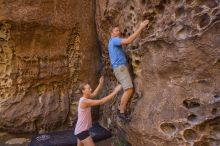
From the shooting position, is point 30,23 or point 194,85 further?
point 30,23

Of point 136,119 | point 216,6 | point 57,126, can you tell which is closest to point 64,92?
point 57,126

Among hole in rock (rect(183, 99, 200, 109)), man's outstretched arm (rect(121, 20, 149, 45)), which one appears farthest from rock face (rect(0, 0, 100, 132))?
hole in rock (rect(183, 99, 200, 109))

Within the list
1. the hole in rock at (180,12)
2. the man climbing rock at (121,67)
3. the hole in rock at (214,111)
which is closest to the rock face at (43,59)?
the man climbing rock at (121,67)

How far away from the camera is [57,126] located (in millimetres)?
6422

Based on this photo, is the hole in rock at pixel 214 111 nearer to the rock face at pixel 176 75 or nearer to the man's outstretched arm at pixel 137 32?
the rock face at pixel 176 75

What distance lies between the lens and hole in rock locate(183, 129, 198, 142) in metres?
3.88

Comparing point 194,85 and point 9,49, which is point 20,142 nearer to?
point 9,49

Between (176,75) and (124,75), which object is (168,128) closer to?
(176,75)

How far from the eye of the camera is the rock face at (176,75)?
378 centimetres

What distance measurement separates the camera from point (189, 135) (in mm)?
3922

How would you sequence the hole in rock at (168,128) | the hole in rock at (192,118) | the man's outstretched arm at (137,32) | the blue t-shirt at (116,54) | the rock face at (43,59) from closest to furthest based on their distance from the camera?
1. the hole in rock at (192,118)
2. the hole in rock at (168,128)
3. the man's outstretched arm at (137,32)
4. the blue t-shirt at (116,54)
5. the rock face at (43,59)

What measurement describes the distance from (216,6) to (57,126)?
3.84 meters

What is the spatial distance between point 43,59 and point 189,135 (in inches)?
130

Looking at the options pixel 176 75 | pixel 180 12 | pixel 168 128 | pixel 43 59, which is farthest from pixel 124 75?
pixel 43 59
